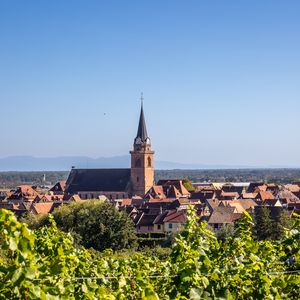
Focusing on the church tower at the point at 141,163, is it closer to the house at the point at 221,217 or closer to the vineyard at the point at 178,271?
the house at the point at 221,217

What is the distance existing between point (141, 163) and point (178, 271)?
8268 centimetres

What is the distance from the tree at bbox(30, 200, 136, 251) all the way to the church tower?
4486cm

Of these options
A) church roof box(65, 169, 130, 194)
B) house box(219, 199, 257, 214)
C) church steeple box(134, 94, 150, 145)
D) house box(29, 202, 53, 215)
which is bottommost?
house box(29, 202, 53, 215)

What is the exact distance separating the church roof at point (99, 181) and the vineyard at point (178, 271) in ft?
267

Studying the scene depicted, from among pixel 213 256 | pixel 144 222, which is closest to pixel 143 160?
pixel 144 222

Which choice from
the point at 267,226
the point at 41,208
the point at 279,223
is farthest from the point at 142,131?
the point at 279,223

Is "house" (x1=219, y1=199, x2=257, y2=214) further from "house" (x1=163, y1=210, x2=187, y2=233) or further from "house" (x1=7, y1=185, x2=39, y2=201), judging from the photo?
"house" (x1=7, y1=185, x2=39, y2=201)

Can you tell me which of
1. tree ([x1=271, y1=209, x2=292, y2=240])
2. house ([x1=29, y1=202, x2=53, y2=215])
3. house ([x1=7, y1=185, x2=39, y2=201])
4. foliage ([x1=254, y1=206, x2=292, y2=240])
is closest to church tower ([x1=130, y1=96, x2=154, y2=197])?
house ([x1=7, y1=185, x2=39, y2=201])

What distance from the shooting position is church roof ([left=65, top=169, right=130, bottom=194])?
91938mm

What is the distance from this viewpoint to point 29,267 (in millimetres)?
4957

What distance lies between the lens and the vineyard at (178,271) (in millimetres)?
4965

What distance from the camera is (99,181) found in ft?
309

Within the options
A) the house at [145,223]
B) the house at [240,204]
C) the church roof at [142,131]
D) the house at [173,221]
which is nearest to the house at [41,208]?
the house at [145,223]

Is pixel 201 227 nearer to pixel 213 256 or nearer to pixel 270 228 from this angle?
pixel 213 256
